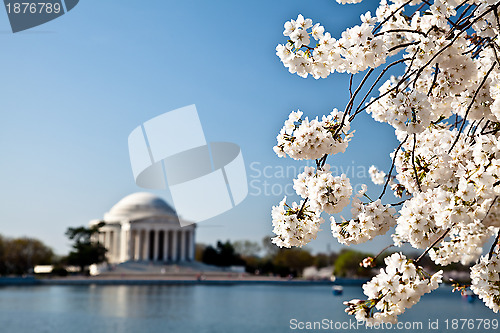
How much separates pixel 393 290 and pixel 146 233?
250 feet

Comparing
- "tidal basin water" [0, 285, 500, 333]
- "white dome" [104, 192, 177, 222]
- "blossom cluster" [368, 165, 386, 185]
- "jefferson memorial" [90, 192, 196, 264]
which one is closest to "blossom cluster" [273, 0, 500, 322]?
"blossom cluster" [368, 165, 386, 185]

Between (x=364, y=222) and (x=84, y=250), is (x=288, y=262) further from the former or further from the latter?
(x=364, y=222)

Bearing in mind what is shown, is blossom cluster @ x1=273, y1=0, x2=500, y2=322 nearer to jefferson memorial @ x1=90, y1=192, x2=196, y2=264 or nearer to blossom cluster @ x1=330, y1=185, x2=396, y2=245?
blossom cluster @ x1=330, y1=185, x2=396, y2=245

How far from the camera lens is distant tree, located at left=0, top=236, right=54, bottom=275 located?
63.8 m

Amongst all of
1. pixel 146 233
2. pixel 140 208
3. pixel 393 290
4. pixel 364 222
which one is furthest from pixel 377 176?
pixel 140 208

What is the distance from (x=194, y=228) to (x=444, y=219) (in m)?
77.9

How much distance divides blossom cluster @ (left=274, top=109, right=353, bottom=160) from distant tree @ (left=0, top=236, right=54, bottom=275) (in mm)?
64228

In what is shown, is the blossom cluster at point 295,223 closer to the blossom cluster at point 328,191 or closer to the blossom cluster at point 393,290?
the blossom cluster at point 328,191

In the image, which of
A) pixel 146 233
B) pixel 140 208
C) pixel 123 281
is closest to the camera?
pixel 123 281

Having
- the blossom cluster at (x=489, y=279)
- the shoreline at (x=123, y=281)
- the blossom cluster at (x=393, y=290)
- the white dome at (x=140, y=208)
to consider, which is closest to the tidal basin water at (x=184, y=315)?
the shoreline at (x=123, y=281)

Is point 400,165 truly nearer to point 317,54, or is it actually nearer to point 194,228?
point 317,54

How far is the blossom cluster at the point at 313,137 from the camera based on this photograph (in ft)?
11.9

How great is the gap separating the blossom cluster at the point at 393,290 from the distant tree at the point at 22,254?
64633mm

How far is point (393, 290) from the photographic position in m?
3.19
